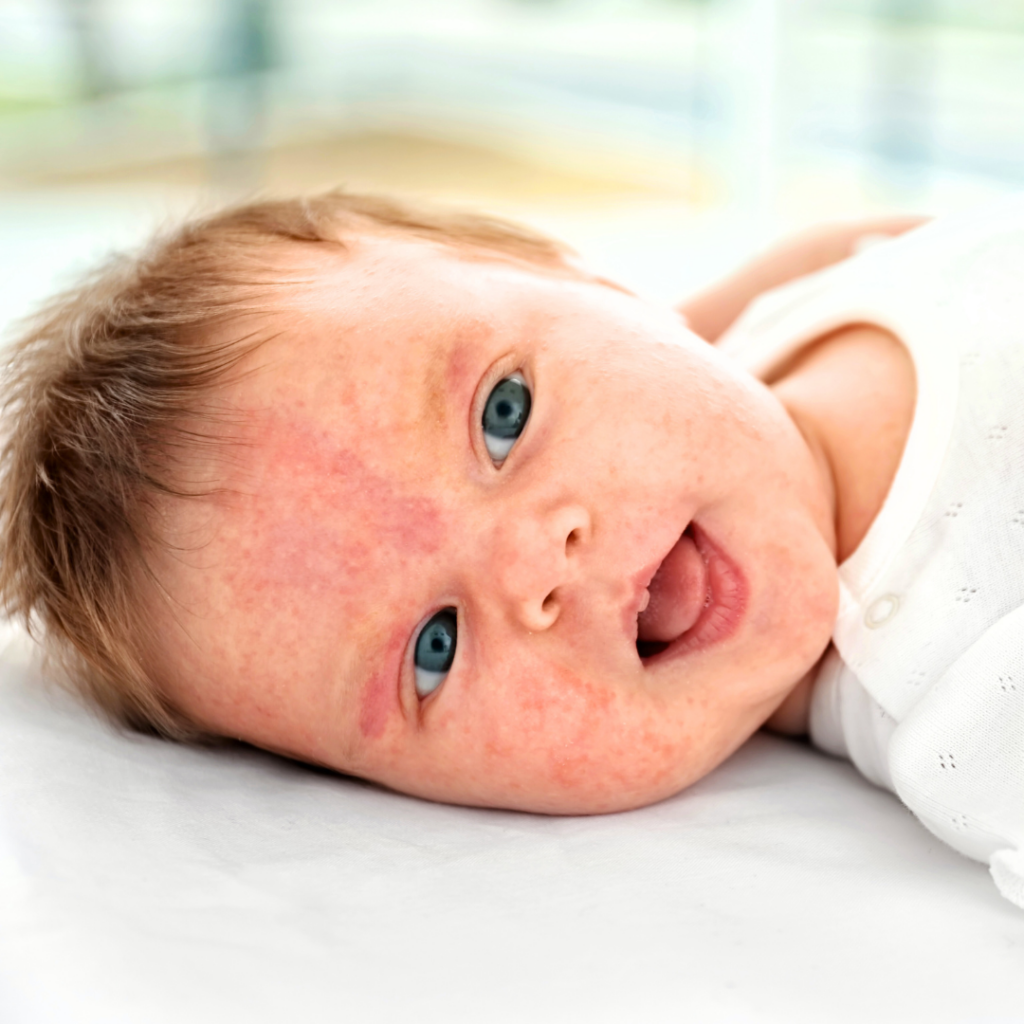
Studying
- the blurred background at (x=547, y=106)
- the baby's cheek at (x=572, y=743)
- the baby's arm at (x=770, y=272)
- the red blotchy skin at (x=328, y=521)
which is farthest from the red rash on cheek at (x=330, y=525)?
the blurred background at (x=547, y=106)

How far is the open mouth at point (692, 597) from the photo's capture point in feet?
2.51

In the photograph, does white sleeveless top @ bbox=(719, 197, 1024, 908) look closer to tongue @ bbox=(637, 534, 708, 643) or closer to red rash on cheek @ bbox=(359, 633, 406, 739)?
tongue @ bbox=(637, 534, 708, 643)

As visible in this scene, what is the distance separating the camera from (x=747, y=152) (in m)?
3.55

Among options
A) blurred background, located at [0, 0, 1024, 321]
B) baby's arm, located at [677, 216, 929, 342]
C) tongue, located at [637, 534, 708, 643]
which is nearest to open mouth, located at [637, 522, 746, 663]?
tongue, located at [637, 534, 708, 643]

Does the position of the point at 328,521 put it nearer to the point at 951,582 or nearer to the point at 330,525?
the point at 330,525

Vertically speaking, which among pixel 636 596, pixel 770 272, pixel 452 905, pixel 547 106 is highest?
pixel 547 106

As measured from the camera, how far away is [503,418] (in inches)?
30.3

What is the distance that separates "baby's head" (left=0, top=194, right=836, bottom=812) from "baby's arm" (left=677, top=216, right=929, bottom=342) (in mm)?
537

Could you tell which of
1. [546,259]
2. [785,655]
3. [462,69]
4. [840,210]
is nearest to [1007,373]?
[785,655]

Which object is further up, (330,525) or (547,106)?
(547,106)

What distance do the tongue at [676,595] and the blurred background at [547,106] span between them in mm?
1943

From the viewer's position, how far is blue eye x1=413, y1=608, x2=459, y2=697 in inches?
29.5

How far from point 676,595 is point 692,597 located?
0.4 inches

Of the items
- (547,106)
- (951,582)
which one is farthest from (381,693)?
(547,106)
